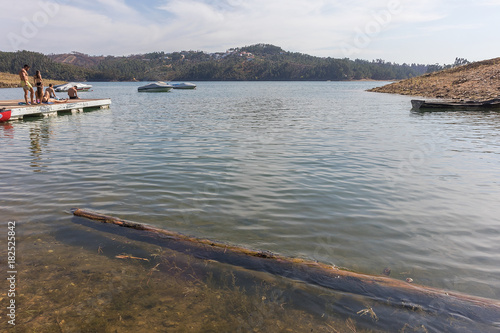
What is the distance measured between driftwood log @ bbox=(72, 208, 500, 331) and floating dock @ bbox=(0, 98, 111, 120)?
24578mm

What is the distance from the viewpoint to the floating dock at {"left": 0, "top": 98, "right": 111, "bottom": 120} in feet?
78.8

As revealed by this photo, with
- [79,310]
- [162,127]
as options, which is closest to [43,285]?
[79,310]

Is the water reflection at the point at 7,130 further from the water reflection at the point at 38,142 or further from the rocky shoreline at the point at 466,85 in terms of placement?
the rocky shoreline at the point at 466,85

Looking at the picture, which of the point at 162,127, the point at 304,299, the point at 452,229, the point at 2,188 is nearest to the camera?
the point at 304,299

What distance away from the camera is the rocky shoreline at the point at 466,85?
40.3 metres

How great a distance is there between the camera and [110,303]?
4.28 metres

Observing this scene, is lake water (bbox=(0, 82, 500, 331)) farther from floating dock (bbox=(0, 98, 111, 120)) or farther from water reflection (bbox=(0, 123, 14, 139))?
floating dock (bbox=(0, 98, 111, 120))

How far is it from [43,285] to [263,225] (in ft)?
13.0

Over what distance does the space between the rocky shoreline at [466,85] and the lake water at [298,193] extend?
2933cm

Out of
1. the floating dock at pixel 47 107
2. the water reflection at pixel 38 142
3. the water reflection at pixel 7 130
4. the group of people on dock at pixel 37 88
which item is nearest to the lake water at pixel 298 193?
the water reflection at pixel 38 142

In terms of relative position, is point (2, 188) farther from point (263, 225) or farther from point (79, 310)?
point (263, 225)

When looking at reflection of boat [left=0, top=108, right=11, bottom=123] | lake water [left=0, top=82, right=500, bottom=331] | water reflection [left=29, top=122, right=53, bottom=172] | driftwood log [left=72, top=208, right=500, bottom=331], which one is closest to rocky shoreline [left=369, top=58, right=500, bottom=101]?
lake water [left=0, top=82, right=500, bottom=331]

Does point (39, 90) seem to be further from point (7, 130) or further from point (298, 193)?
point (298, 193)

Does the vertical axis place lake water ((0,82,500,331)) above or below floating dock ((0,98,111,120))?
below
